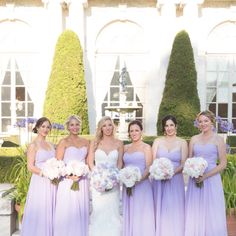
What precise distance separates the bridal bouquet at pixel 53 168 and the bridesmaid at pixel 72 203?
0.54ft

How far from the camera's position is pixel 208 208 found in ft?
14.8

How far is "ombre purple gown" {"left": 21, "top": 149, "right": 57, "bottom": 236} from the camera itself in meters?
4.78

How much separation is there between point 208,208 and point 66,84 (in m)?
10.3

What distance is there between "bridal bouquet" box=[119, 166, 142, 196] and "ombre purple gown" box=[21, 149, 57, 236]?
89 centimetres

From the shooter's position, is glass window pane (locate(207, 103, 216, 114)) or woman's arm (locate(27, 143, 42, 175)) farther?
glass window pane (locate(207, 103, 216, 114))

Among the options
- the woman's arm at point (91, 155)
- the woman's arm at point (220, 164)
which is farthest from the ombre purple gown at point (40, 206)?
the woman's arm at point (220, 164)

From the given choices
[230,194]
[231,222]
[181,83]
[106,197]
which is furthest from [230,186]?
[181,83]

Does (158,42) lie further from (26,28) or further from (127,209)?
(127,209)

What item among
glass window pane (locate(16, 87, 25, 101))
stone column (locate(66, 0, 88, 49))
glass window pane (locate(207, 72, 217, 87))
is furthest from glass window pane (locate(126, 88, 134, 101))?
glass window pane (locate(16, 87, 25, 101))

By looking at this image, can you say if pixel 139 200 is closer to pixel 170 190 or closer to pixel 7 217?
pixel 170 190

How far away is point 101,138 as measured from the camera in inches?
197

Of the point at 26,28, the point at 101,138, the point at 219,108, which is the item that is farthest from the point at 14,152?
the point at 219,108

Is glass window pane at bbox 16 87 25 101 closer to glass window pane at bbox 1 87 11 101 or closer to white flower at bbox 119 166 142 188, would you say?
glass window pane at bbox 1 87 11 101

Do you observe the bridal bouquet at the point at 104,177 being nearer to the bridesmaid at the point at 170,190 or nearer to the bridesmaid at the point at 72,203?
the bridesmaid at the point at 72,203
